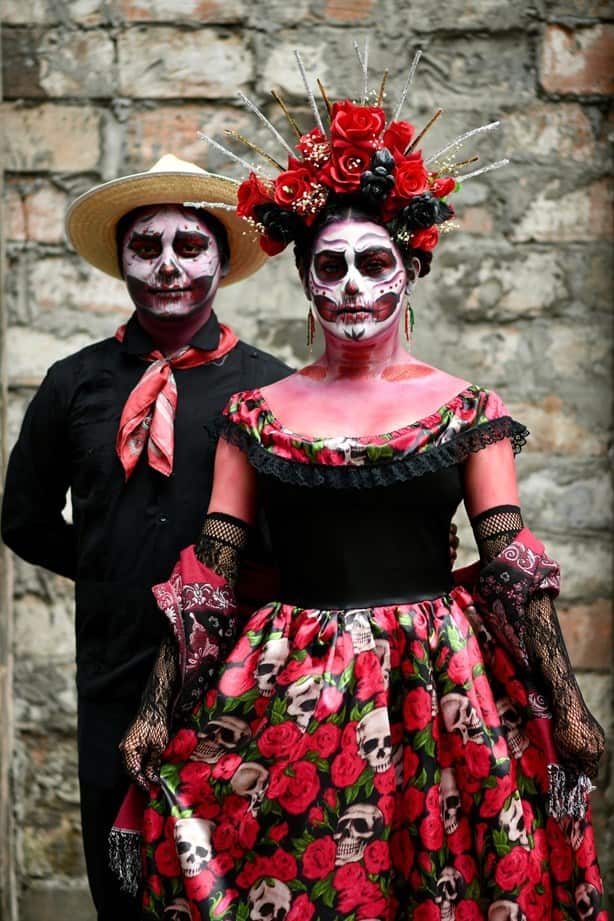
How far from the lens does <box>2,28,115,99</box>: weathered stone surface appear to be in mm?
4125

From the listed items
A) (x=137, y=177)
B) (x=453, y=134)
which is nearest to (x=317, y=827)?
(x=137, y=177)

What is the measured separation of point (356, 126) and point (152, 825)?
1513 mm

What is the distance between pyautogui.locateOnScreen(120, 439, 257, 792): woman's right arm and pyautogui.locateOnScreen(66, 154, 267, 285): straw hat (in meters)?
0.69

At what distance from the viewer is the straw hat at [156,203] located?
10.0 feet

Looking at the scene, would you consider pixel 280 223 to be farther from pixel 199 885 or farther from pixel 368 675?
pixel 199 885

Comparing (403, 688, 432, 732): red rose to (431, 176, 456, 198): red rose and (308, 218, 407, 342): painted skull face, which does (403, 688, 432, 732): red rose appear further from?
(431, 176, 456, 198): red rose

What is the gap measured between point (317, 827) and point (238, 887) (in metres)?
0.22

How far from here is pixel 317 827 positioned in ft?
8.13

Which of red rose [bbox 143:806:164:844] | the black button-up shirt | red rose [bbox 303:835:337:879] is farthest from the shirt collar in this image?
red rose [bbox 303:835:337:879]

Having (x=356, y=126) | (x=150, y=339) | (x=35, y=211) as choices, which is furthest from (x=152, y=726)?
(x=35, y=211)

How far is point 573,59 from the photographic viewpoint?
4121 mm

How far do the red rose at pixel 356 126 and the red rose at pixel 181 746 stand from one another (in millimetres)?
1276

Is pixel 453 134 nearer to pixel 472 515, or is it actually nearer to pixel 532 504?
pixel 532 504

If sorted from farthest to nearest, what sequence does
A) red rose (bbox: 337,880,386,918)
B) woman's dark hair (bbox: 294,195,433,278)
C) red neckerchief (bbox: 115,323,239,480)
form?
red neckerchief (bbox: 115,323,239,480) → woman's dark hair (bbox: 294,195,433,278) → red rose (bbox: 337,880,386,918)
